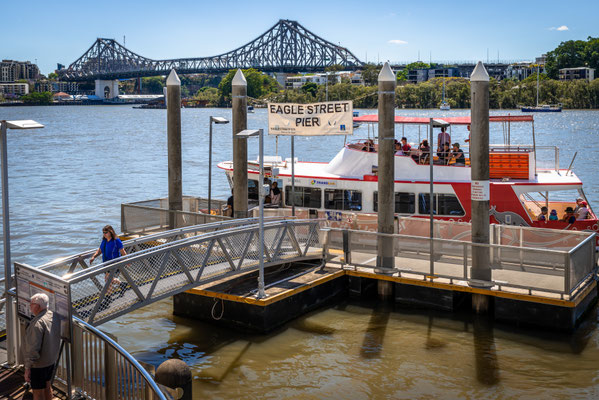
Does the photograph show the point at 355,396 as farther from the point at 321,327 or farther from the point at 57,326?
the point at 57,326

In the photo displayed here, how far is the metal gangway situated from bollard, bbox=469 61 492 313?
3.91 metres

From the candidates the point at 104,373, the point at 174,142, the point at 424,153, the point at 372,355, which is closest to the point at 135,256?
the point at 104,373

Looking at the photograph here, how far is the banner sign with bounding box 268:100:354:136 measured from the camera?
1845 cm

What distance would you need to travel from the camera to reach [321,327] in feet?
55.2

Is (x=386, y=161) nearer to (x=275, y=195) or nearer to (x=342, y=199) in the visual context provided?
(x=342, y=199)

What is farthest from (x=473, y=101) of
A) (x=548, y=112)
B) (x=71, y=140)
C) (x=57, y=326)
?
(x=548, y=112)

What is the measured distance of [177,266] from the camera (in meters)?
14.8

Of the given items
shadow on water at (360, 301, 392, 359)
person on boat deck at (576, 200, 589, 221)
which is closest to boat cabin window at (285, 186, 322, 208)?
shadow on water at (360, 301, 392, 359)

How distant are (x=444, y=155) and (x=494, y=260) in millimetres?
5850

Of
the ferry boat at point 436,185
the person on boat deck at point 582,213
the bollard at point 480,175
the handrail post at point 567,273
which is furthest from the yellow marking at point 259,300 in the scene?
the person on boat deck at point 582,213

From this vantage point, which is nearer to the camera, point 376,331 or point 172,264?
point 172,264

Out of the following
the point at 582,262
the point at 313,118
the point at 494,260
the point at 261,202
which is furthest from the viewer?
the point at 313,118

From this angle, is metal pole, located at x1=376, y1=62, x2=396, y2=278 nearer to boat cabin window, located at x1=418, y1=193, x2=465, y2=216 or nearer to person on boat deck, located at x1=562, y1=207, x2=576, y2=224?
boat cabin window, located at x1=418, y1=193, x2=465, y2=216

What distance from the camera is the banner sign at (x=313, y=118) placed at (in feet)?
60.5
